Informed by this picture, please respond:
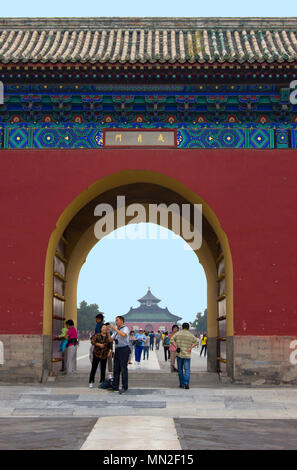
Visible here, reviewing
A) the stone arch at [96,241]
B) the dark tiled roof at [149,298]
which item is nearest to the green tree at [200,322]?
the dark tiled roof at [149,298]

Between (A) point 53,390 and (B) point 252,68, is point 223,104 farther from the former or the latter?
(A) point 53,390

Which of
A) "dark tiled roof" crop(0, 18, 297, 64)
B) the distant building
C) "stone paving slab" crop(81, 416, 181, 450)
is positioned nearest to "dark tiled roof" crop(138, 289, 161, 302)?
the distant building

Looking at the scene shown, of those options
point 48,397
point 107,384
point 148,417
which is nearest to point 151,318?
point 107,384

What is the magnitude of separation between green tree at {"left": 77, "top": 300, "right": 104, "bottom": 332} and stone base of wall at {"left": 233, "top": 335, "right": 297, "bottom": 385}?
2688 inches

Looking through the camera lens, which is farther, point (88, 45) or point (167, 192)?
point (167, 192)

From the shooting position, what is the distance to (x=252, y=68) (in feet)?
34.7

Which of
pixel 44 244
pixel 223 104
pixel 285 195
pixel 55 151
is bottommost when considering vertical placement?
pixel 44 244

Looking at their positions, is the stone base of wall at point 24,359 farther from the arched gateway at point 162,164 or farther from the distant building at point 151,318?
the distant building at point 151,318

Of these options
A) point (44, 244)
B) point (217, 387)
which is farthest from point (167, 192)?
point (217, 387)

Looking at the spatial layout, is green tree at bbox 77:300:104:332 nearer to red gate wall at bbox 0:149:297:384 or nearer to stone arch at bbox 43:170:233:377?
stone arch at bbox 43:170:233:377

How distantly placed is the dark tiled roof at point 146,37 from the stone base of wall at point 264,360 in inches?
196

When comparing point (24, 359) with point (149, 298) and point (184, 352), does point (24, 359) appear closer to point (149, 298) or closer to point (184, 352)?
point (184, 352)
